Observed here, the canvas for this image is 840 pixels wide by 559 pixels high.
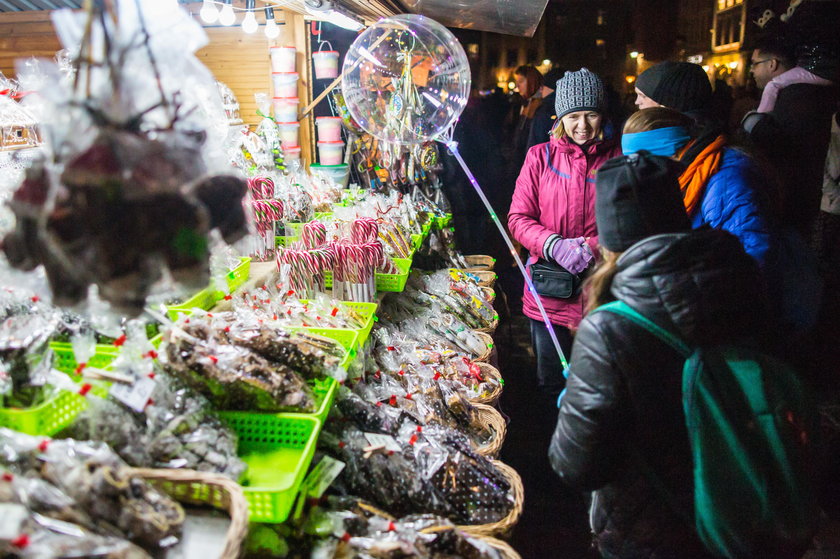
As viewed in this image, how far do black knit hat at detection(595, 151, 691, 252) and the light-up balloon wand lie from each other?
4.47 feet

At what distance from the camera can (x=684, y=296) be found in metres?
1.34

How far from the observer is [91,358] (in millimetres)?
1741

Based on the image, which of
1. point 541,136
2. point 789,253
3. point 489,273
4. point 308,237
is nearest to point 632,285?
point 789,253

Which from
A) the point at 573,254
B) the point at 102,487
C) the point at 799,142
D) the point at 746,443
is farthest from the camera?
the point at 799,142

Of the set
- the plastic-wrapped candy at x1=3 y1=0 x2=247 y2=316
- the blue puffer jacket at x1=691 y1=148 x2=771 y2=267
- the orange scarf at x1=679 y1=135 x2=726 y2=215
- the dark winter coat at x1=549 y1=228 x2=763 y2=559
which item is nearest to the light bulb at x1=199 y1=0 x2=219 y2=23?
the plastic-wrapped candy at x1=3 y1=0 x2=247 y2=316

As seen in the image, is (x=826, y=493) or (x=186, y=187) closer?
(x=186, y=187)

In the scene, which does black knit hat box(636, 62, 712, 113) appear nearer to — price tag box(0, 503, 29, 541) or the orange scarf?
the orange scarf

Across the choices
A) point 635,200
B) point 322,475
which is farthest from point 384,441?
point 635,200

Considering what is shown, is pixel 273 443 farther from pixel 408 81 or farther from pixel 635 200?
pixel 408 81

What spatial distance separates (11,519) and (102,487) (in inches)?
7.4

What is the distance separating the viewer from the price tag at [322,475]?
171 cm

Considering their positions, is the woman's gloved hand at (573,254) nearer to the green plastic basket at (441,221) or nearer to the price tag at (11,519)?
the green plastic basket at (441,221)

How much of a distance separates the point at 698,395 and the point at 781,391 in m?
0.21

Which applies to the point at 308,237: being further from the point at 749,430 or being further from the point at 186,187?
the point at 749,430
